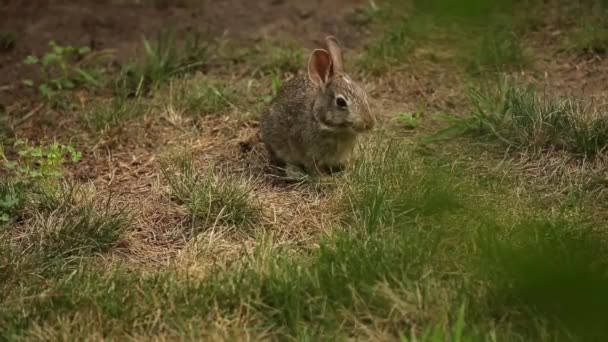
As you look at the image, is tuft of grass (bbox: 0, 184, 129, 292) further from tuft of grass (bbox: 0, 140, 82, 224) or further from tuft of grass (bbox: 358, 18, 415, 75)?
tuft of grass (bbox: 358, 18, 415, 75)

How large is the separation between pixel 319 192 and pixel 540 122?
1581 mm

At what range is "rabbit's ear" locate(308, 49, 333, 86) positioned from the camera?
5.57m

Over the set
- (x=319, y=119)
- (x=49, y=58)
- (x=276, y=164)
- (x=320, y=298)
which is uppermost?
(x=319, y=119)

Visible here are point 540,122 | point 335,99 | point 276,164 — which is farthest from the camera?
point 276,164

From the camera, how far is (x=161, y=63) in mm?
6949

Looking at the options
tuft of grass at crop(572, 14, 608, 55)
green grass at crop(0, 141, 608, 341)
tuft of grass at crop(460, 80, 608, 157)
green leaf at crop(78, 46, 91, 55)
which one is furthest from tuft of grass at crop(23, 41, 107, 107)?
tuft of grass at crop(572, 14, 608, 55)

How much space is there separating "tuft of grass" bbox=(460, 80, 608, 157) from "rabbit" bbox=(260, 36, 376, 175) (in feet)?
3.39

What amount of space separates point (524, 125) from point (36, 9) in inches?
182

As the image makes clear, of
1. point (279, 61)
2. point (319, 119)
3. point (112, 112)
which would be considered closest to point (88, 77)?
point (112, 112)

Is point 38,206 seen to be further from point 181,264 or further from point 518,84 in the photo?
point 518,84

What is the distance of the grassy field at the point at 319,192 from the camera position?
278cm

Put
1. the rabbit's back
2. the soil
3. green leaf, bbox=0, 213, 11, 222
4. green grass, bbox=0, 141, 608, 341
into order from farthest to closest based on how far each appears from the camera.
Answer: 1. the soil
2. the rabbit's back
3. green leaf, bbox=0, 213, 11, 222
4. green grass, bbox=0, 141, 608, 341

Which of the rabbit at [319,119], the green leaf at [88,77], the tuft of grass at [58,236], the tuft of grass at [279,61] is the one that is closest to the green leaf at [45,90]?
the green leaf at [88,77]

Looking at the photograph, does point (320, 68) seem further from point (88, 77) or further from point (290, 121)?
point (88, 77)
